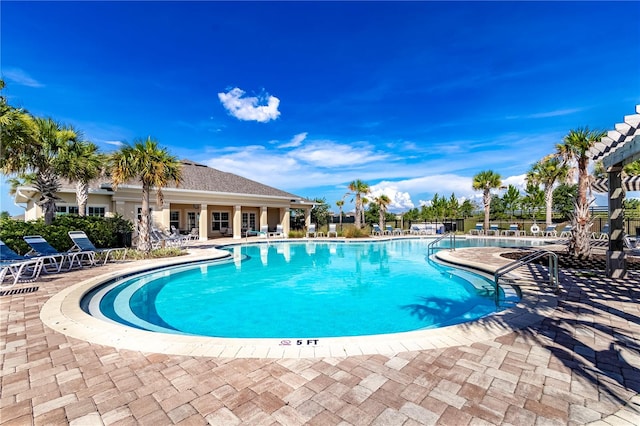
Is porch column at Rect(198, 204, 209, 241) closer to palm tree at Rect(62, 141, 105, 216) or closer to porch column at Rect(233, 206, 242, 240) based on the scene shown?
porch column at Rect(233, 206, 242, 240)

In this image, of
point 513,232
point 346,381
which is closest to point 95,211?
point 346,381

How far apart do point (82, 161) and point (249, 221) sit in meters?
13.7

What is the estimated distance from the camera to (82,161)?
40.5 ft

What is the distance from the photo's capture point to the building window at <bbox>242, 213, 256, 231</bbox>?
81.5ft

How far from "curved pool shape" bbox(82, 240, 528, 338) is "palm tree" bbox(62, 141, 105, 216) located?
643cm

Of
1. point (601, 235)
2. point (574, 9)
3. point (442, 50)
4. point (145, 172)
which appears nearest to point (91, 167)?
point (145, 172)

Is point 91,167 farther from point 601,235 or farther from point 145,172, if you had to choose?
point 601,235

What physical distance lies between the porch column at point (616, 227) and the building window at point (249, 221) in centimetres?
2207

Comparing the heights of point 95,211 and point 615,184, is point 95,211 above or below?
below

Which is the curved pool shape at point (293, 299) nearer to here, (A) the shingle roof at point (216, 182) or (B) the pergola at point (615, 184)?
(B) the pergola at point (615, 184)

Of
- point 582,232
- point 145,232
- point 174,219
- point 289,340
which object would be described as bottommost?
point 289,340

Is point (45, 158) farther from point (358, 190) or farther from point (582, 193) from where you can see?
point (358, 190)

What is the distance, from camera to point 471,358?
3213mm

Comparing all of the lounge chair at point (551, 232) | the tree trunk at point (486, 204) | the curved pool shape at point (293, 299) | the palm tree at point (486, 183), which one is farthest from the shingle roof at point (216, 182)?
the lounge chair at point (551, 232)
